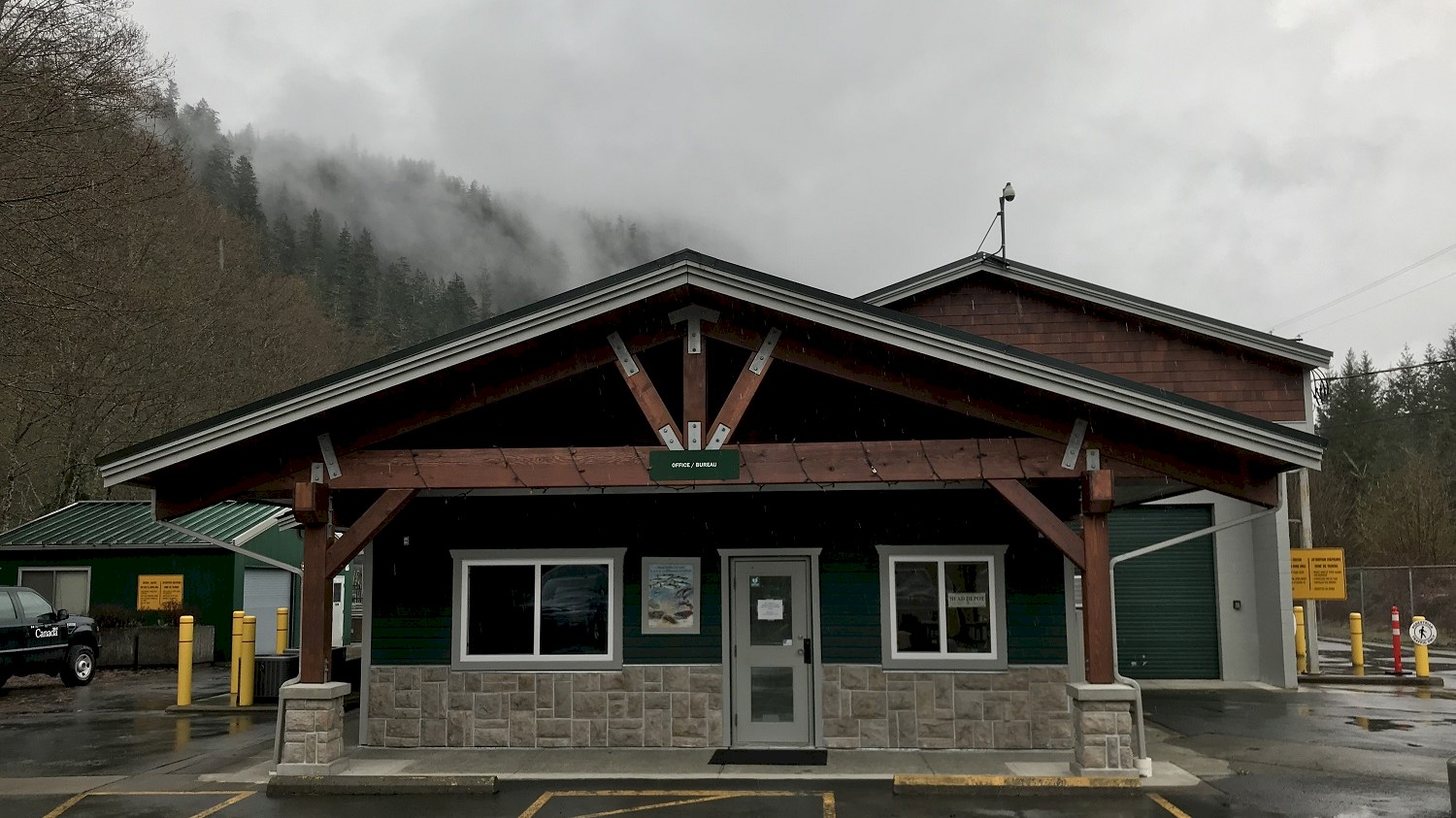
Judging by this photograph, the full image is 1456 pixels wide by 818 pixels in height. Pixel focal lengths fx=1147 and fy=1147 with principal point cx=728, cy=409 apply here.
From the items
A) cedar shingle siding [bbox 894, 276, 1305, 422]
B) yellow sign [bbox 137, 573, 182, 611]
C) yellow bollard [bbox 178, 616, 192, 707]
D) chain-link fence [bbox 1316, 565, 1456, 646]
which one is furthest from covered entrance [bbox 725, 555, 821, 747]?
chain-link fence [bbox 1316, 565, 1456, 646]

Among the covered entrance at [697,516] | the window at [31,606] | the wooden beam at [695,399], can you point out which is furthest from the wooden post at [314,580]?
the window at [31,606]

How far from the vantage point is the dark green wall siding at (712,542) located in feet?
40.5

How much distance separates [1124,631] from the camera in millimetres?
19594

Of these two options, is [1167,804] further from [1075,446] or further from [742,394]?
[742,394]

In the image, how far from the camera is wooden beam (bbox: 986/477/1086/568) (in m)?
10.5

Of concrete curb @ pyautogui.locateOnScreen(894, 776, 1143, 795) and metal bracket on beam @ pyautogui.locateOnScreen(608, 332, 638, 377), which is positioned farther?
metal bracket on beam @ pyautogui.locateOnScreen(608, 332, 638, 377)

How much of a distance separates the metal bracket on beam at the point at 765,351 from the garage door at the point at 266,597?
1896cm

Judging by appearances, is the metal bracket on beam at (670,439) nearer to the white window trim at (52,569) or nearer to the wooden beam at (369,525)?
the wooden beam at (369,525)

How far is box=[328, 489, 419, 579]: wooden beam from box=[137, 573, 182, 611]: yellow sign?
1653cm

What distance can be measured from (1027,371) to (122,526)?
23217mm

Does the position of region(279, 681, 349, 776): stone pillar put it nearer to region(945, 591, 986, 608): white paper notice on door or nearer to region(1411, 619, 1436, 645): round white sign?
region(945, 591, 986, 608): white paper notice on door

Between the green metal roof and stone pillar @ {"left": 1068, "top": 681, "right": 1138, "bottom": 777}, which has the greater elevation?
the green metal roof

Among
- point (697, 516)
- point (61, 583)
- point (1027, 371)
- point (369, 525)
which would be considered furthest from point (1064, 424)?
point (61, 583)

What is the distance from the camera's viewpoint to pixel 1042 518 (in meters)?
10.5
